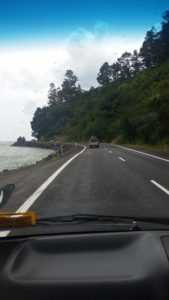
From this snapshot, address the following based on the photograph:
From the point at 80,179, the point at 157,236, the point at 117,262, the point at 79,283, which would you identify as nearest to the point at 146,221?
the point at 157,236

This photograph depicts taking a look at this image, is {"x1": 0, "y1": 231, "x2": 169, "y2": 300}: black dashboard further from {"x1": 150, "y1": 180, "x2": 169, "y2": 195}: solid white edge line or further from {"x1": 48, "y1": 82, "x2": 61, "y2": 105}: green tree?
{"x1": 48, "y1": 82, "x2": 61, "y2": 105}: green tree

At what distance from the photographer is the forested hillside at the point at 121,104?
59.0m

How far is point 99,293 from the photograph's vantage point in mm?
2953

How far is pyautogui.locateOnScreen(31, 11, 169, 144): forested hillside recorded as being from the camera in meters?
59.0

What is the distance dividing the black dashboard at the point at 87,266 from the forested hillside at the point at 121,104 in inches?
1637

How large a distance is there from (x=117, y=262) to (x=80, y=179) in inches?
466

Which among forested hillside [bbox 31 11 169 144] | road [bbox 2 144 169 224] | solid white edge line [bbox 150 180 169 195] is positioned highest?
forested hillside [bbox 31 11 169 144]

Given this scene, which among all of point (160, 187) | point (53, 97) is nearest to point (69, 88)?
point (53, 97)

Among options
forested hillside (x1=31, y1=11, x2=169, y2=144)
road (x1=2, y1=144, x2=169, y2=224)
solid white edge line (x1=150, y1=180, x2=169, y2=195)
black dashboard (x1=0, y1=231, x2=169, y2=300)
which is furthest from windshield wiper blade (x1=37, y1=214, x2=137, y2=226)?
forested hillside (x1=31, y1=11, x2=169, y2=144)

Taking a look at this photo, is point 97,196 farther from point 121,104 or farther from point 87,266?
point 121,104

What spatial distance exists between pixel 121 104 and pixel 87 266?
92.0m

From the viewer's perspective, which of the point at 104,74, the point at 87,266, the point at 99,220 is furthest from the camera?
the point at 104,74

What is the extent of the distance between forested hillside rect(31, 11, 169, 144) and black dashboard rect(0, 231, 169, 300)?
4159 centimetres

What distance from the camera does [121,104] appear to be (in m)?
94.2
